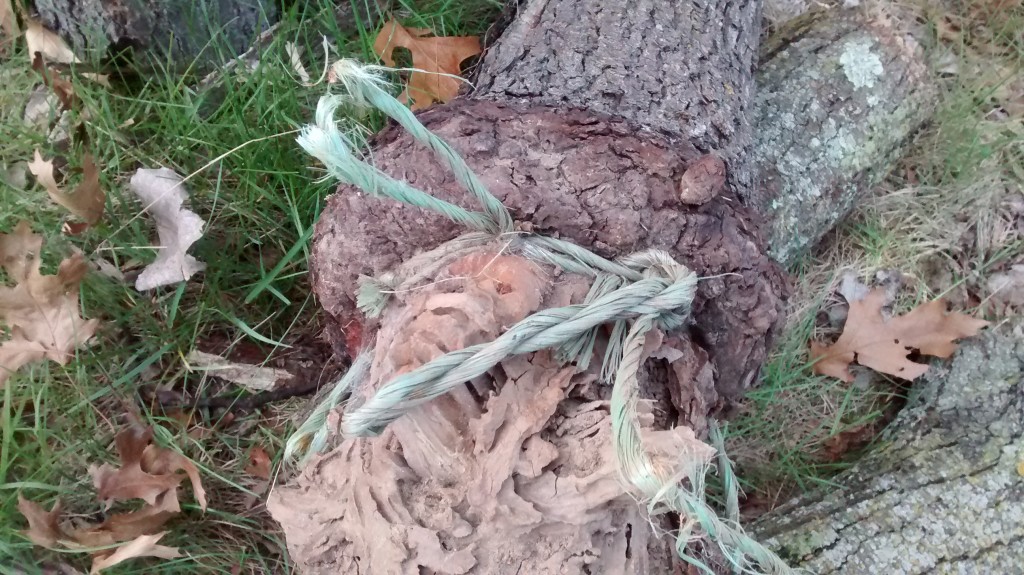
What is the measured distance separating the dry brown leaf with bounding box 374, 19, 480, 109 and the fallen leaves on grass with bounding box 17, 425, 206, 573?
44.3 inches

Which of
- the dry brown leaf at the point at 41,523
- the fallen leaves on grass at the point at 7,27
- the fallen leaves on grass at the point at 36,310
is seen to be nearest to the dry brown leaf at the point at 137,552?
the dry brown leaf at the point at 41,523

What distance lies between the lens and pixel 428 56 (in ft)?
6.57

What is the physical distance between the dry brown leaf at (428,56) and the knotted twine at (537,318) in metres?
1.00

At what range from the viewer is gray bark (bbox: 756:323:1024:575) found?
4.99ft

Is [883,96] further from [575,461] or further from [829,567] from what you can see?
[575,461]

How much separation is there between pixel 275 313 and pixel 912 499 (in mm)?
1656

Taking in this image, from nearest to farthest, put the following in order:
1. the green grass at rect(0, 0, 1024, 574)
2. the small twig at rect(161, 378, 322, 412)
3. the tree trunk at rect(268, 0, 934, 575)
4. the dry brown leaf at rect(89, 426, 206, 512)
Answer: the tree trunk at rect(268, 0, 934, 575) → the dry brown leaf at rect(89, 426, 206, 512) → the green grass at rect(0, 0, 1024, 574) → the small twig at rect(161, 378, 322, 412)

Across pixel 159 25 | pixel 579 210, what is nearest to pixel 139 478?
pixel 159 25

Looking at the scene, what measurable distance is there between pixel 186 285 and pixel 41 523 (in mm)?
640

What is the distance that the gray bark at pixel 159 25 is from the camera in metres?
1.83

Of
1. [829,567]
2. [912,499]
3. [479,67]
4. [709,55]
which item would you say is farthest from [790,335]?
[479,67]

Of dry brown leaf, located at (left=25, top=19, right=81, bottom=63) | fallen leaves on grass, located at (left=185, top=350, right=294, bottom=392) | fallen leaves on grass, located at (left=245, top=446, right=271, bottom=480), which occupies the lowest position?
fallen leaves on grass, located at (left=245, top=446, right=271, bottom=480)

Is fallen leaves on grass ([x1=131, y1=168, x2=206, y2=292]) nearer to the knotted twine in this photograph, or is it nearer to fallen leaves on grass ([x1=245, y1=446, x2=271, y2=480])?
fallen leaves on grass ([x1=245, y1=446, x2=271, y2=480])

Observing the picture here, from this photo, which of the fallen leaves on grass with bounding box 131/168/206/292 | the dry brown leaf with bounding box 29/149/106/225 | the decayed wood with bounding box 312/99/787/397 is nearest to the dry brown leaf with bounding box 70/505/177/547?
the fallen leaves on grass with bounding box 131/168/206/292
